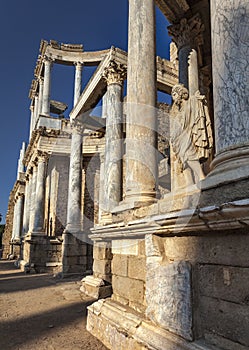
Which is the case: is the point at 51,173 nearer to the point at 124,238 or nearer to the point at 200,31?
the point at 200,31

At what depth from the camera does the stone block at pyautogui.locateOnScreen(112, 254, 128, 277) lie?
13.5 feet

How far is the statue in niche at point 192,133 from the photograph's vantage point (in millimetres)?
3709

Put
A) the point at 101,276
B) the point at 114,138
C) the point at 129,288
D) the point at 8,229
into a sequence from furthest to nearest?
the point at 8,229
the point at 114,138
the point at 101,276
the point at 129,288

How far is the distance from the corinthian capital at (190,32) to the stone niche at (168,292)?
5514 mm

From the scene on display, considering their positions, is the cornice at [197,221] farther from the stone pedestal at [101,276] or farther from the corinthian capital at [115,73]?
the corinthian capital at [115,73]

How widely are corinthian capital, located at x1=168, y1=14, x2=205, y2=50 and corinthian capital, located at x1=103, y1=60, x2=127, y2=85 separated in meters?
2.00

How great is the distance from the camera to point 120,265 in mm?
4297

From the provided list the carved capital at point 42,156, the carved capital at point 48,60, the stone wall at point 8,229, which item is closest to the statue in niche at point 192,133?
the carved capital at point 42,156

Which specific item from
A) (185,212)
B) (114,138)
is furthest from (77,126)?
(185,212)

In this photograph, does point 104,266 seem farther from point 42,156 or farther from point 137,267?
point 42,156

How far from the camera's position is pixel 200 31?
7.00 metres

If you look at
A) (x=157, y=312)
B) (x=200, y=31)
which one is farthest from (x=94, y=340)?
(x=200, y=31)

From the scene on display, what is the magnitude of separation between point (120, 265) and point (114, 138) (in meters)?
4.58

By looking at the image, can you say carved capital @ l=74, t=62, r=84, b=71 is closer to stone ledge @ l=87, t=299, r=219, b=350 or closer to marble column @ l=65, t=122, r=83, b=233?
marble column @ l=65, t=122, r=83, b=233
